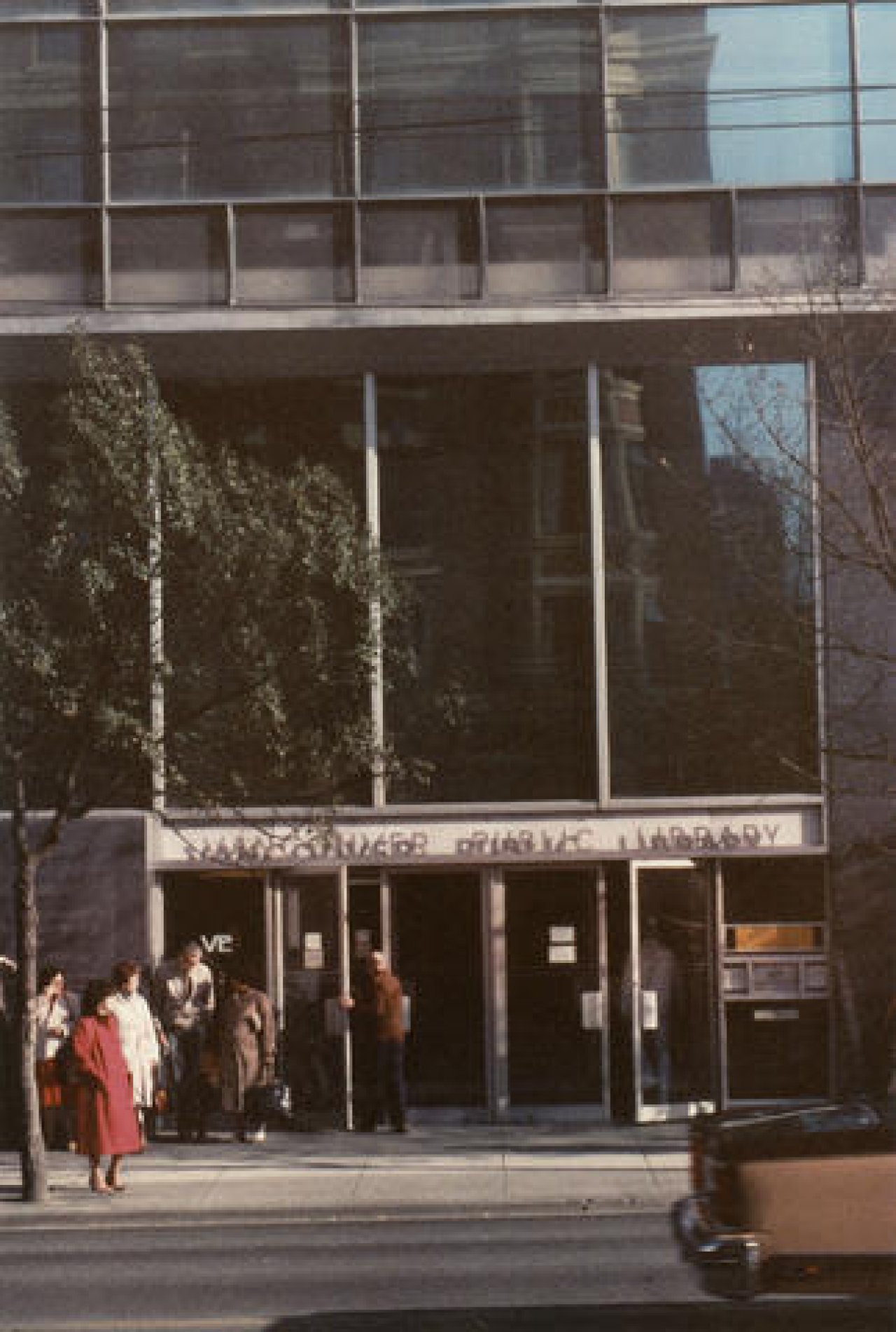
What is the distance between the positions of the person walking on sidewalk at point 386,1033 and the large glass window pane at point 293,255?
6.14 meters

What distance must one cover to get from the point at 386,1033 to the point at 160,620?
16.7ft

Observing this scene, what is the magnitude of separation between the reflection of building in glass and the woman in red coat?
3.84m

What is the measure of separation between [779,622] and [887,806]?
198 cm

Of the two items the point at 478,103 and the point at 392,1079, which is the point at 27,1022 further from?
the point at 478,103

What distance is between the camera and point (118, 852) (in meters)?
22.2

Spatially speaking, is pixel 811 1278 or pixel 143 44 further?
pixel 143 44

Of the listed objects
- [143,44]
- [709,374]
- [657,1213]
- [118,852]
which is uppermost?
[143,44]

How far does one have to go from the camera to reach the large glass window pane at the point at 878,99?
22125 mm

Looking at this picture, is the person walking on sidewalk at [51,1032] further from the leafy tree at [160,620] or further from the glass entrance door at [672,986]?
the glass entrance door at [672,986]

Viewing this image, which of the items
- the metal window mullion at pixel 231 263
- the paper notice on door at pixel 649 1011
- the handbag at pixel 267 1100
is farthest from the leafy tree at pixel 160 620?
the paper notice on door at pixel 649 1011

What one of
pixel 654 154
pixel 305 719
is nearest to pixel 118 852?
pixel 305 719

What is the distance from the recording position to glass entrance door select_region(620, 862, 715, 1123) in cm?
2227

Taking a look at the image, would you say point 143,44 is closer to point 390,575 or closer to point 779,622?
point 390,575

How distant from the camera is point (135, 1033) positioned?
1909 centimetres
